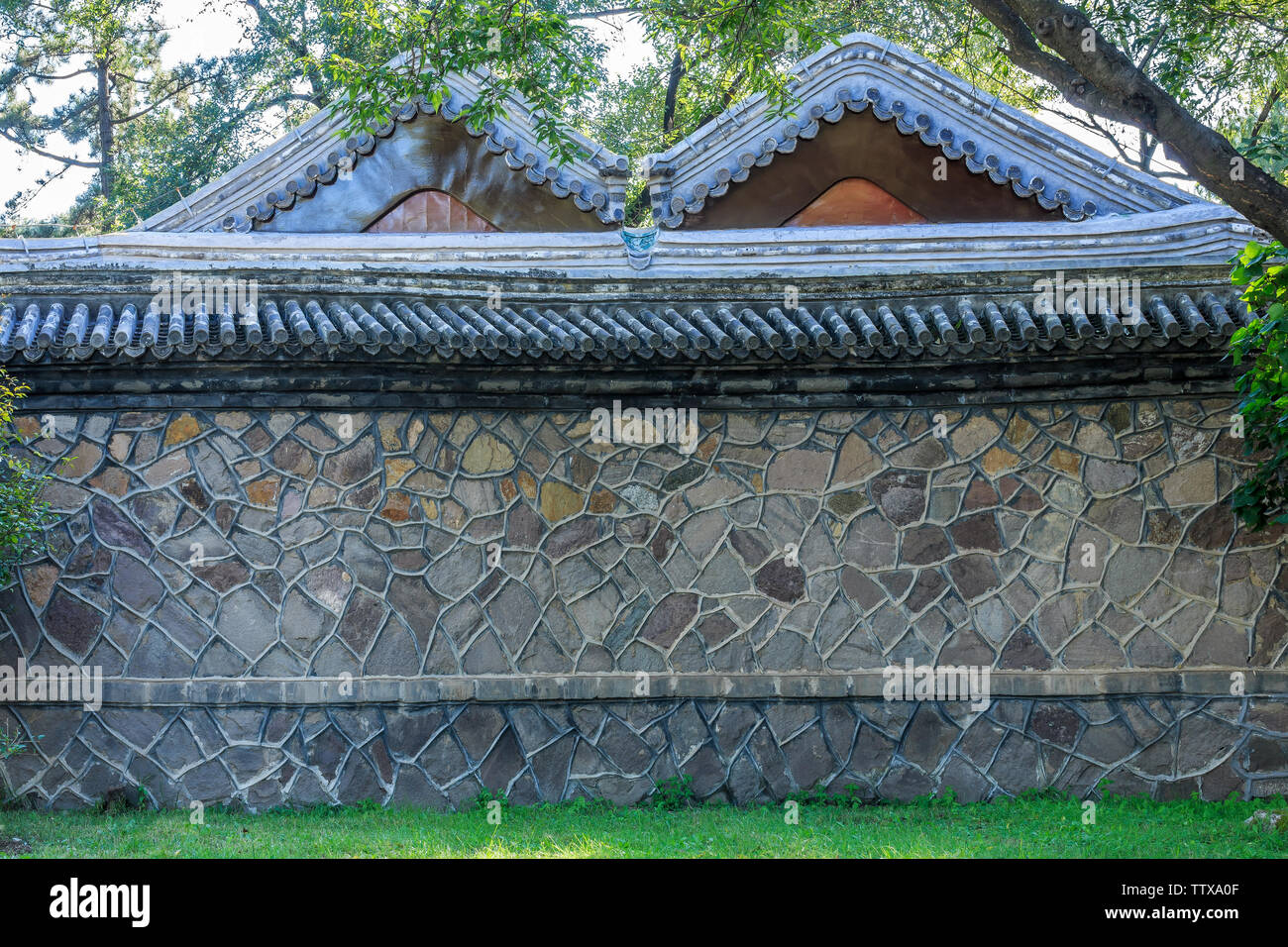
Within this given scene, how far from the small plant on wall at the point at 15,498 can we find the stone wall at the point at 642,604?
185mm

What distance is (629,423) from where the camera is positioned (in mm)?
8352

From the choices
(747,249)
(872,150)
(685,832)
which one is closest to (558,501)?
(685,832)

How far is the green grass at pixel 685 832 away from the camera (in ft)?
22.1

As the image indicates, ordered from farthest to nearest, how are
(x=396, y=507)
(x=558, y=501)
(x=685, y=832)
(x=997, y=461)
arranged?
(x=997, y=461)
(x=558, y=501)
(x=396, y=507)
(x=685, y=832)

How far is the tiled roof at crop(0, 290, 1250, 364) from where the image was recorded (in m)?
7.59

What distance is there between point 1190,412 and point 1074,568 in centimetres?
137

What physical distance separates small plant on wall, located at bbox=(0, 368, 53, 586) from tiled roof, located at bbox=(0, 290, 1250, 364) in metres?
0.48

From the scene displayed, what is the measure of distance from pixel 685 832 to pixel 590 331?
10.8 ft

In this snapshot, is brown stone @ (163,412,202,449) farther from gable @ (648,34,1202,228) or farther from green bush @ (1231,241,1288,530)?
green bush @ (1231,241,1288,530)

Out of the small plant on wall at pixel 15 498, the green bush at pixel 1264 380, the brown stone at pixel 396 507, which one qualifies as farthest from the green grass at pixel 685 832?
the green bush at pixel 1264 380

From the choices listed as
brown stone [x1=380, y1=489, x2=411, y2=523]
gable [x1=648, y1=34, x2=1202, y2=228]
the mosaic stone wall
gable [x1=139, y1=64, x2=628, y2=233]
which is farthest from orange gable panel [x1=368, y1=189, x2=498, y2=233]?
the mosaic stone wall

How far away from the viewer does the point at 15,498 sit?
6988mm

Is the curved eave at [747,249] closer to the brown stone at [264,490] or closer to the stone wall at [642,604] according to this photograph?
the stone wall at [642,604]

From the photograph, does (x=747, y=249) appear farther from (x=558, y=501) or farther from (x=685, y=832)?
(x=685, y=832)
